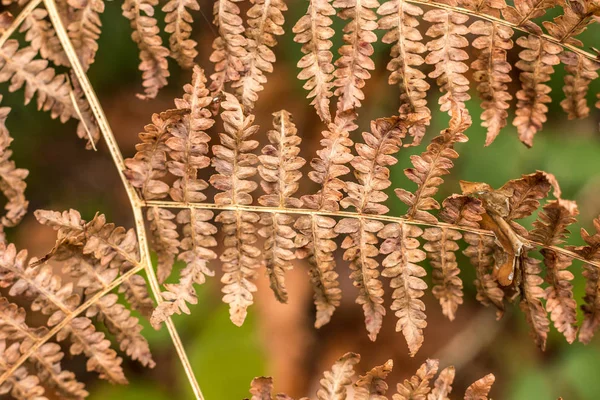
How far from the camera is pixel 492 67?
1520 mm

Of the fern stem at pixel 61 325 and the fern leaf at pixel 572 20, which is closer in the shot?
the fern leaf at pixel 572 20

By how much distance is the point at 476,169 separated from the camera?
2.33 meters

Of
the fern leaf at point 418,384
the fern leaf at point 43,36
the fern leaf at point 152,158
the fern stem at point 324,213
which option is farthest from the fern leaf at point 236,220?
the fern leaf at point 43,36

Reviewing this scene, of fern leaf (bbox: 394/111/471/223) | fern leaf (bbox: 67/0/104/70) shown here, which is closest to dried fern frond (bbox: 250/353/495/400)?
fern leaf (bbox: 394/111/471/223)

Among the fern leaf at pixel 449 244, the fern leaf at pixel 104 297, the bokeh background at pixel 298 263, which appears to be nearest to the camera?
the fern leaf at pixel 449 244

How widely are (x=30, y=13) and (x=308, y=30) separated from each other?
0.86m

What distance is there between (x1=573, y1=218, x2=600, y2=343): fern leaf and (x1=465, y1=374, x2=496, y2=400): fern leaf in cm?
31

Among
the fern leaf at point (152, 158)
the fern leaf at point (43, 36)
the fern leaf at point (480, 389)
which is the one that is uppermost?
the fern leaf at point (43, 36)

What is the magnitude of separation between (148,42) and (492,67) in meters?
1.02

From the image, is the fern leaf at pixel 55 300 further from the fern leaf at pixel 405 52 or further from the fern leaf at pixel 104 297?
the fern leaf at pixel 405 52

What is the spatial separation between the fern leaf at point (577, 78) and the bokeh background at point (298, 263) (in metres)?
0.78

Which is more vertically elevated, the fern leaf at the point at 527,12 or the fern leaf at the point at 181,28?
the fern leaf at the point at 527,12

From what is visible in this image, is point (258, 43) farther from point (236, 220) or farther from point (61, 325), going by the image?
point (61, 325)

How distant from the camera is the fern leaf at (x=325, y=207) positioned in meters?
1.47
